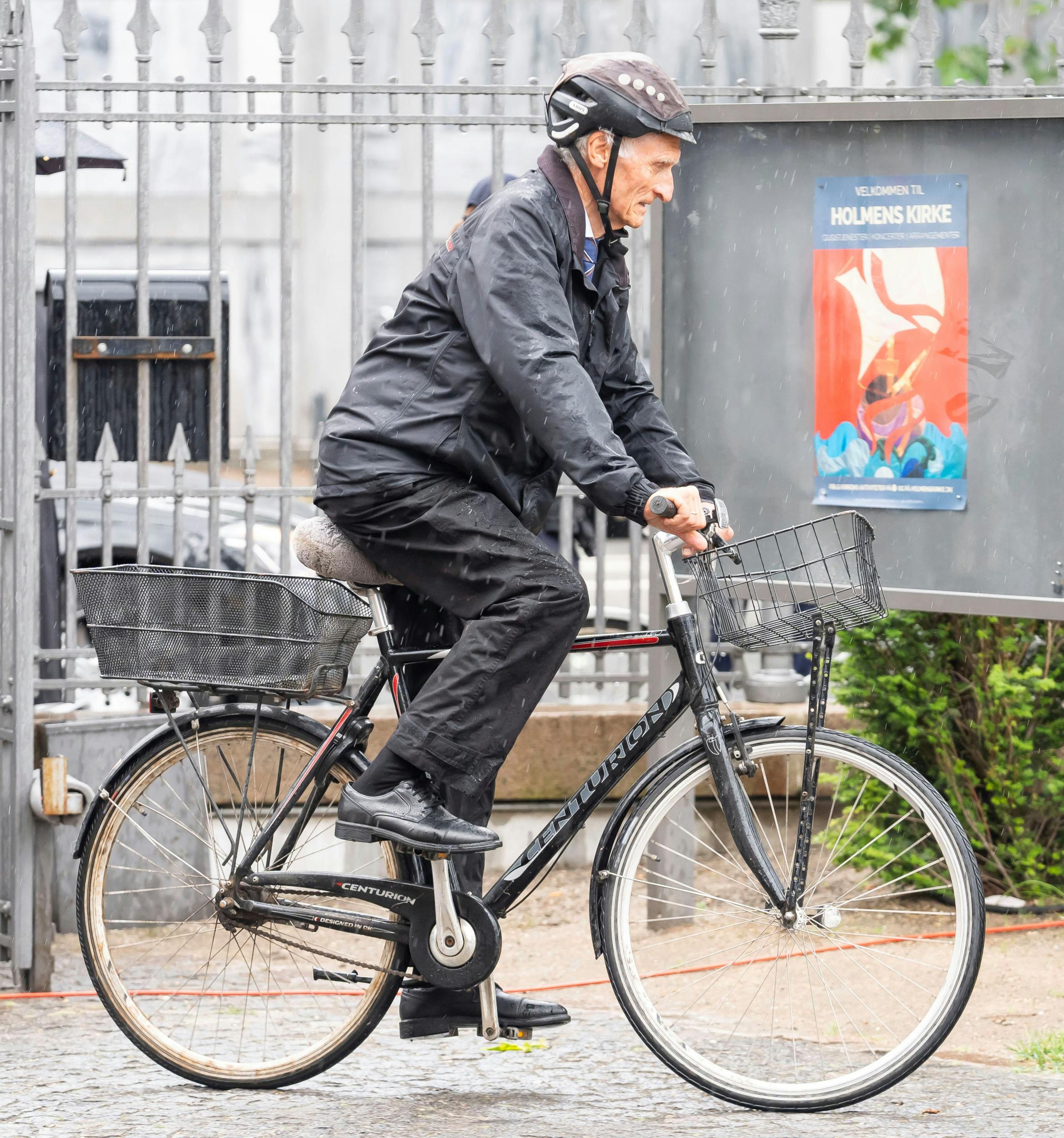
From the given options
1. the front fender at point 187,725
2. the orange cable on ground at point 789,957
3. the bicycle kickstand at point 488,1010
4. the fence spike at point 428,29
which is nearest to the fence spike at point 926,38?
the fence spike at point 428,29

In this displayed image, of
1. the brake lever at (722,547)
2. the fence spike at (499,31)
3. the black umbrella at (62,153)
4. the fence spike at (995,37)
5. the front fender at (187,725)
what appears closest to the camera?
the brake lever at (722,547)

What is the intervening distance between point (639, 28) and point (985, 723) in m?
2.56

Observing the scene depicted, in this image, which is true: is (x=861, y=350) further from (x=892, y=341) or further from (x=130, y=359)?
(x=130, y=359)

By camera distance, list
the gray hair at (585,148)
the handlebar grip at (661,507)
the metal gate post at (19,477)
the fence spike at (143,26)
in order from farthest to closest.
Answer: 1. the fence spike at (143,26)
2. the metal gate post at (19,477)
3. the gray hair at (585,148)
4. the handlebar grip at (661,507)

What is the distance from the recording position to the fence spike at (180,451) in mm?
5883

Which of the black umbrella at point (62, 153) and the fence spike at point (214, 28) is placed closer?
the fence spike at point (214, 28)

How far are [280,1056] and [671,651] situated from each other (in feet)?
5.59

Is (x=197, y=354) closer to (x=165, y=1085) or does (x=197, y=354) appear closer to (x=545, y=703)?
(x=545, y=703)

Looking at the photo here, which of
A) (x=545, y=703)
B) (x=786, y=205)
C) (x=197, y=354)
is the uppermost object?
(x=786, y=205)

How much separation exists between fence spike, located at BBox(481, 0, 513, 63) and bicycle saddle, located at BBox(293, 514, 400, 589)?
246 centimetres

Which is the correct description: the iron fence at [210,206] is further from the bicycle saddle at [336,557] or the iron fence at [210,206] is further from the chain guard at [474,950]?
the chain guard at [474,950]

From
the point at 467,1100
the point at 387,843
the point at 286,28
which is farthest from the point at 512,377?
the point at 286,28

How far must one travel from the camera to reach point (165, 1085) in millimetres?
4078

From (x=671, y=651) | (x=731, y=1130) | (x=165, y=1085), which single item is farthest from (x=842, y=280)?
(x=165, y=1085)
